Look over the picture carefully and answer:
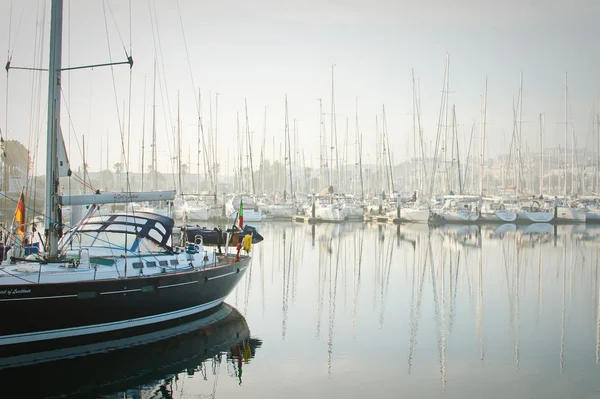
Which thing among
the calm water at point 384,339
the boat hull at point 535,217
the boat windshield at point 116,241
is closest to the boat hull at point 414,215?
the boat hull at point 535,217

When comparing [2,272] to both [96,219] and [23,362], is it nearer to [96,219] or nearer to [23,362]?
[23,362]

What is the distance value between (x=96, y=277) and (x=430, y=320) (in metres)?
12.2

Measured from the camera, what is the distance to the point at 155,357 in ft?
56.0

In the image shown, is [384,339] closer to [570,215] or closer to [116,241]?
[116,241]

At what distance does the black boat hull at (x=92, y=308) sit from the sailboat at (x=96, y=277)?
26 millimetres

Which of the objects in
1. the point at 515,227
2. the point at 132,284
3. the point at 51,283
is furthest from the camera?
the point at 515,227

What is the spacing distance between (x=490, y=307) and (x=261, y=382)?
1325cm

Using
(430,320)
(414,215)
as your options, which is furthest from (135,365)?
(414,215)

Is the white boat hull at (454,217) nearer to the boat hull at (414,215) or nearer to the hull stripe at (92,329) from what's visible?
the boat hull at (414,215)

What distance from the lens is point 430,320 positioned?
22562 mm

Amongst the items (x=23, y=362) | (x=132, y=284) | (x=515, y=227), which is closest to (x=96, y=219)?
(x=132, y=284)

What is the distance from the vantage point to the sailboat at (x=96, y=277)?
53.3 ft

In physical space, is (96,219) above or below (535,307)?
above

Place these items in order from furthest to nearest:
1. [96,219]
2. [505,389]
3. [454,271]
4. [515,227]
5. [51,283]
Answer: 1. [515,227]
2. [454,271]
3. [96,219]
4. [51,283]
5. [505,389]
